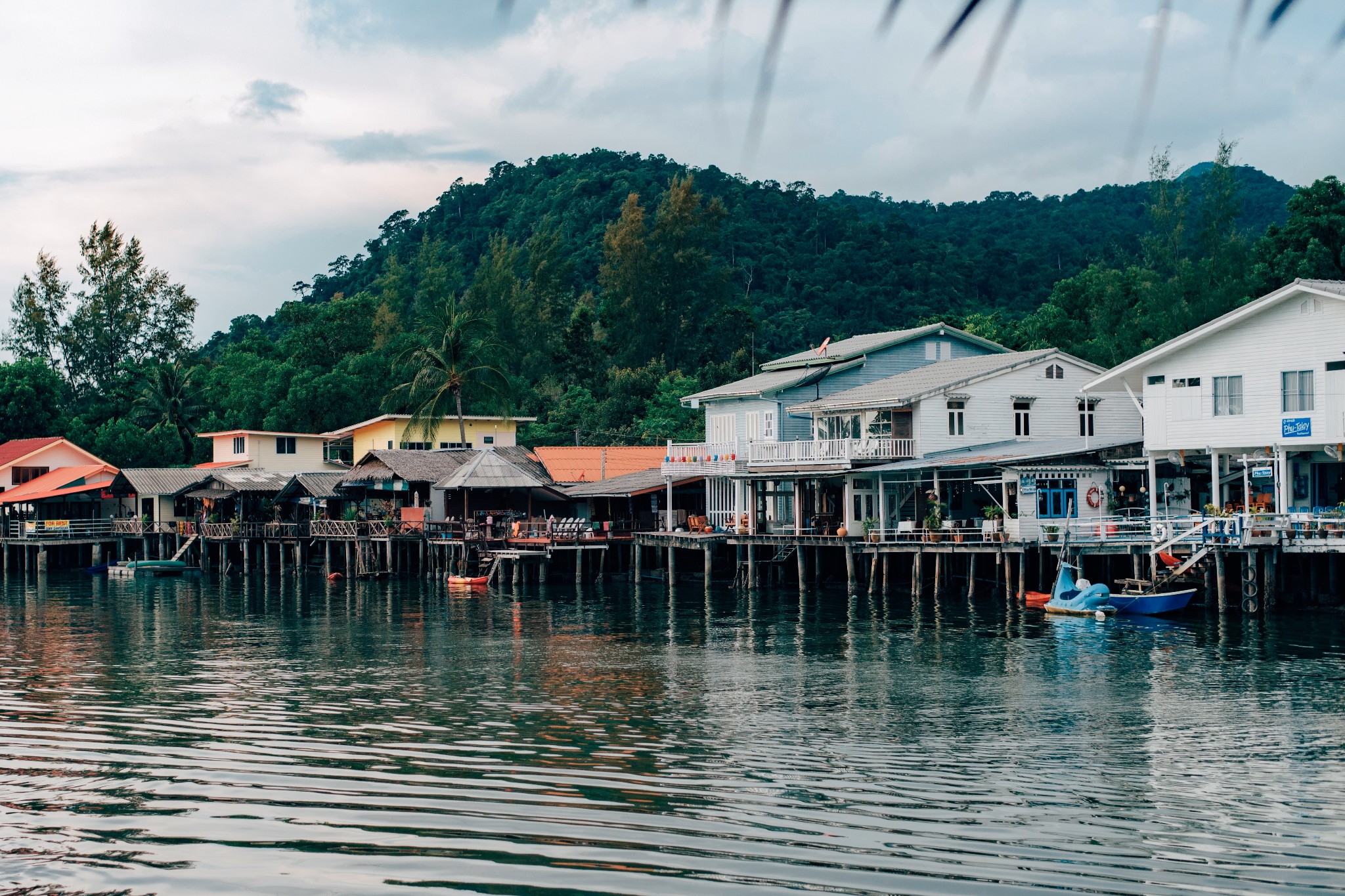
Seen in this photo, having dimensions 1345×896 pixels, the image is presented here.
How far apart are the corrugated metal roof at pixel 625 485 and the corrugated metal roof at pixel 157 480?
22.4 meters

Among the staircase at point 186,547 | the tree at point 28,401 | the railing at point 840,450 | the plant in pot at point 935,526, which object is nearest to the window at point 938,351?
the railing at point 840,450

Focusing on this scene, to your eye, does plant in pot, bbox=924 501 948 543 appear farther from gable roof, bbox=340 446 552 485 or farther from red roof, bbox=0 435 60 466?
red roof, bbox=0 435 60 466

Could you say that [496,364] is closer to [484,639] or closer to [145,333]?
[145,333]

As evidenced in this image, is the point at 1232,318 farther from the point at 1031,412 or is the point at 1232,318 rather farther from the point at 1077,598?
the point at 1031,412

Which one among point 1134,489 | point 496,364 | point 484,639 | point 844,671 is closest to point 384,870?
point 844,671

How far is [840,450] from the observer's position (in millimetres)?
49312

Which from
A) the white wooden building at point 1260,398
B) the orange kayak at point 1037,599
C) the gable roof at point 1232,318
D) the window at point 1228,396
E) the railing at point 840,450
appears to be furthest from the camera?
the railing at point 840,450

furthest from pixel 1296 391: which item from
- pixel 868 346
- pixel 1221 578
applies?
pixel 868 346

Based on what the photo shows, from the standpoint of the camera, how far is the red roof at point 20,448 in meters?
76.8

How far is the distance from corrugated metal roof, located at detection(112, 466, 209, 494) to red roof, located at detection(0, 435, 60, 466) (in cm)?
803

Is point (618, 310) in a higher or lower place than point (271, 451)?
higher

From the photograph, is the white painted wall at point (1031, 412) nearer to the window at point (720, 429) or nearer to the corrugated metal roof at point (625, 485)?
the corrugated metal roof at point (625, 485)

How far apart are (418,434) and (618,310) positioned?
1993cm

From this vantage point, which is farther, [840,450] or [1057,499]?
[840,450]
